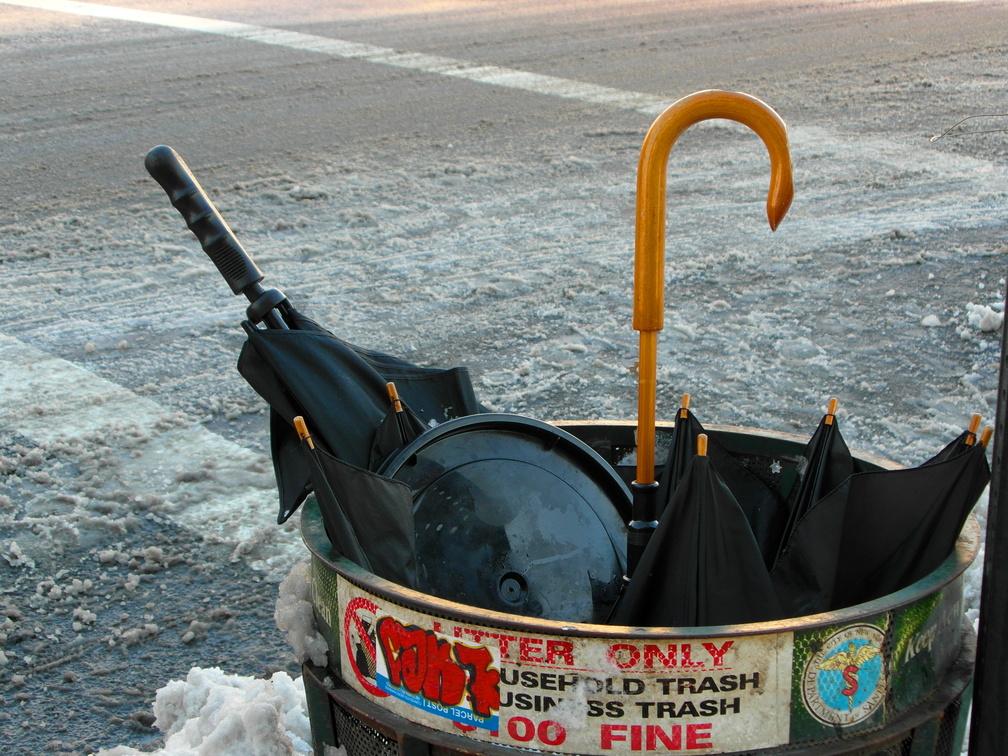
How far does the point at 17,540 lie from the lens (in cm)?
405

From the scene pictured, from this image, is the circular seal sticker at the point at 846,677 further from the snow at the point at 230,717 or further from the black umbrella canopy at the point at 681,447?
the snow at the point at 230,717

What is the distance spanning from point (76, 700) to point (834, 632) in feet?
8.01

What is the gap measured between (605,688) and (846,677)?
15.1 inches

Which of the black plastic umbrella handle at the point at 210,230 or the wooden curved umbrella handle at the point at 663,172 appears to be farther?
the black plastic umbrella handle at the point at 210,230

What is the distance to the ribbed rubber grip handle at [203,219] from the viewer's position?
2.29 metres

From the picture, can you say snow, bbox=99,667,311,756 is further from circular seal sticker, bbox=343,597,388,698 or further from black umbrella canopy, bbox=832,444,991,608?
black umbrella canopy, bbox=832,444,991,608

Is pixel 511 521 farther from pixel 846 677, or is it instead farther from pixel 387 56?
pixel 387 56

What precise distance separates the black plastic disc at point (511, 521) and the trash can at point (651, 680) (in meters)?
0.21

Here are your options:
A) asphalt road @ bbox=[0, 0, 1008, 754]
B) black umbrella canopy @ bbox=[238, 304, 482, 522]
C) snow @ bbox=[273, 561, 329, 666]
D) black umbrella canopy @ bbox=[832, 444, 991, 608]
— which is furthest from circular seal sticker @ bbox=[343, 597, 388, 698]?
asphalt road @ bbox=[0, 0, 1008, 754]

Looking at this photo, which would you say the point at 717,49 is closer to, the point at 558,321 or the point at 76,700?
the point at 558,321

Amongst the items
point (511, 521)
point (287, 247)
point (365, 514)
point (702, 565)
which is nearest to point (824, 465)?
point (702, 565)

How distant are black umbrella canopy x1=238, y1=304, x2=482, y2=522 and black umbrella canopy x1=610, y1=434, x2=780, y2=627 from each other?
25.5 inches

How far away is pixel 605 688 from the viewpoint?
1.69 meters

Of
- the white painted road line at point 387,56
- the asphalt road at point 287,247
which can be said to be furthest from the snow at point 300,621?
the white painted road line at point 387,56
